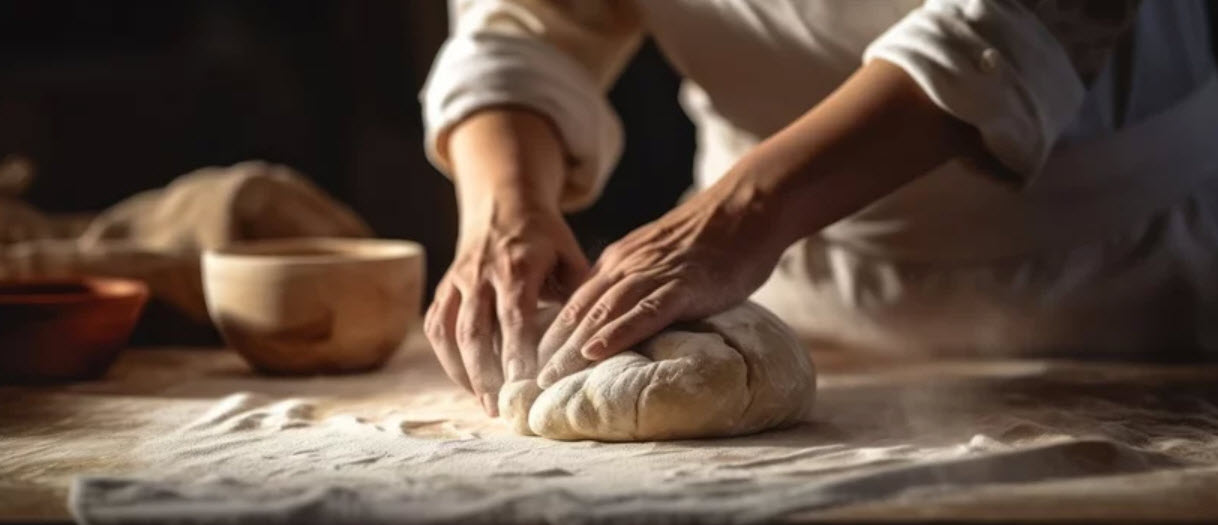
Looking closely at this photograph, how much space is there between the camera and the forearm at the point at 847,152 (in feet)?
4.59

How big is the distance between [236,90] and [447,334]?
189 centimetres

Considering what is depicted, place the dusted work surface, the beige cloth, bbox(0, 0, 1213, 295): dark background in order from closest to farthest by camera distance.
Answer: the dusted work surface
the beige cloth
bbox(0, 0, 1213, 295): dark background

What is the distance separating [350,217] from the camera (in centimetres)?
228

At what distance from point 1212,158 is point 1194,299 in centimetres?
18

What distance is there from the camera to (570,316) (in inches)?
54.2

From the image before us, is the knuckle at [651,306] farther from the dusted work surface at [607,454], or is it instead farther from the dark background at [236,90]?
the dark background at [236,90]

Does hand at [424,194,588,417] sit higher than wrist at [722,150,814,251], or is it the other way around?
wrist at [722,150,814,251]

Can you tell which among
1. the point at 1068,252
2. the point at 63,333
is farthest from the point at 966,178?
the point at 63,333

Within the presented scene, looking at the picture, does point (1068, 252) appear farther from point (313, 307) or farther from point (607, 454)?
point (313, 307)

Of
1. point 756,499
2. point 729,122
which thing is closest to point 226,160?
point 729,122

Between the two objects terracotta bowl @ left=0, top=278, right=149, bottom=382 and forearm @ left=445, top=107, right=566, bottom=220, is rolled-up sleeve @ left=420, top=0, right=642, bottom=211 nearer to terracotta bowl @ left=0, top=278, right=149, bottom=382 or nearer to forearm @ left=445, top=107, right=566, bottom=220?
forearm @ left=445, top=107, right=566, bottom=220

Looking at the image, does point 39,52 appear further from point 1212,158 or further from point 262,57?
point 1212,158

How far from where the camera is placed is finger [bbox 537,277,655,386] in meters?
1.33

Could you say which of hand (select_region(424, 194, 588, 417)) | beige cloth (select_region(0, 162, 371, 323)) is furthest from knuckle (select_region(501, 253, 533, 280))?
beige cloth (select_region(0, 162, 371, 323))
